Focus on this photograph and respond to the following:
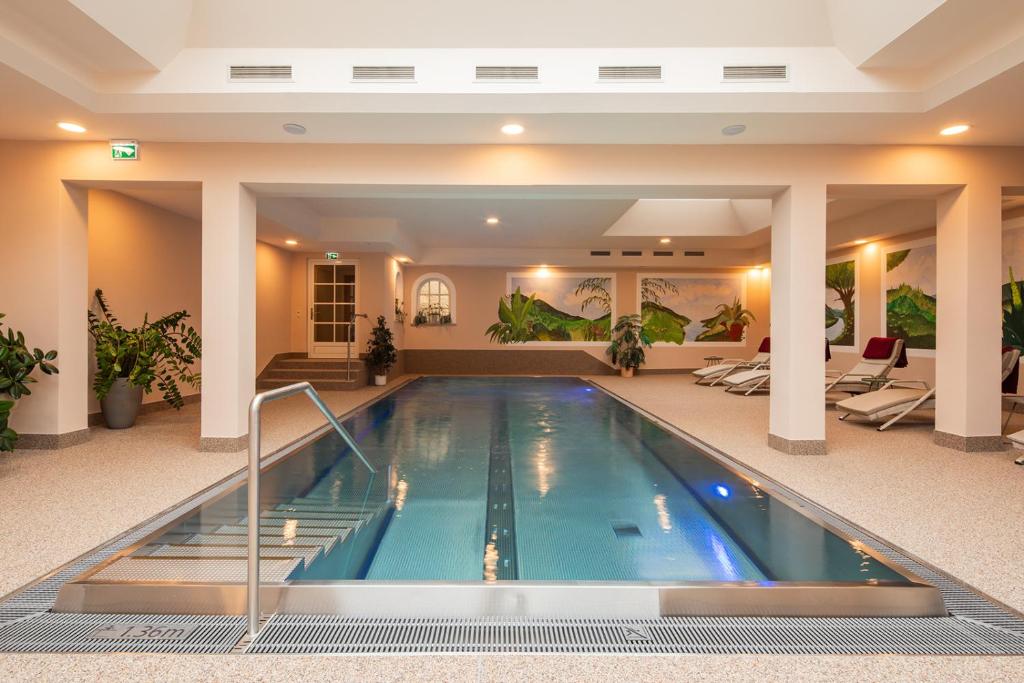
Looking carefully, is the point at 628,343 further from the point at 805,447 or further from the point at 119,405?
the point at 119,405

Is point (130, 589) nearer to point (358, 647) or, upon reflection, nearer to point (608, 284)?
point (358, 647)

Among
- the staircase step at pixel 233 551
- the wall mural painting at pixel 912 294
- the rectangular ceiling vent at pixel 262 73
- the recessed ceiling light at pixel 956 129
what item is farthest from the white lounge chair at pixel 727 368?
the staircase step at pixel 233 551

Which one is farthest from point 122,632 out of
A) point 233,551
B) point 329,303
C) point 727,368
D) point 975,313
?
point 727,368

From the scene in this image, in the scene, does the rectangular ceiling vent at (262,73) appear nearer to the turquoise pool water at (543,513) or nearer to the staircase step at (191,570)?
the turquoise pool water at (543,513)

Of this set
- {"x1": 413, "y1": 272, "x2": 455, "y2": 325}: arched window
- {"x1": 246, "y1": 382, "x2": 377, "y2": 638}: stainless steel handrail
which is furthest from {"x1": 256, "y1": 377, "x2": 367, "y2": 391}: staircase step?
{"x1": 246, "y1": 382, "x2": 377, "y2": 638}: stainless steel handrail

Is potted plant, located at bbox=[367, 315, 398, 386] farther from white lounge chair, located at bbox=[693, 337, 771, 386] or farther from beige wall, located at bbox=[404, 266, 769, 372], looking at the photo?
white lounge chair, located at bbox=[693, 337, 771, 386]

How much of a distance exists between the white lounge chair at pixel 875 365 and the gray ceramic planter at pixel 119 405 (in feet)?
30.6

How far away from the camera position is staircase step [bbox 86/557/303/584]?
2531 mm

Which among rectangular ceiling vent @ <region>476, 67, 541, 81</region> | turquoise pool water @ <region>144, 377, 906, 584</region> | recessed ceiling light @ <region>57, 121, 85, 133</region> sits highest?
rectangular ceiling vent @ <region>476, 67, 541, 81</region>

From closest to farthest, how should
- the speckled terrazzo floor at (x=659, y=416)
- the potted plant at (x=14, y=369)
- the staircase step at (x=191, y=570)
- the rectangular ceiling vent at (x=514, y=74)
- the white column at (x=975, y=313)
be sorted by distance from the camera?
1. the speckled terrazzo floor at (x=659, y=416)
2. the staircase step at (x=191, y=570)
3. the rectangular ceiling vent at (x=514, y=74)
4. the potted plant at (x=14, y=369)
5. the white column at (x=975, y=313)

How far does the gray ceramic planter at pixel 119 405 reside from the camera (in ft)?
21.1

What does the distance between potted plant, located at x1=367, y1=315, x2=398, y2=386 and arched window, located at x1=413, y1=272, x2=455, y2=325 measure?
297 cm

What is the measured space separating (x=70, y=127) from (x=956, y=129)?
776 cm

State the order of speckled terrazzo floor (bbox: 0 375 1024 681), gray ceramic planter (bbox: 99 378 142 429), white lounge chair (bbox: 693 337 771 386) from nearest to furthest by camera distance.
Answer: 1. speckled terrazzo floor (bbox: 0 375 1024 681)
2. gray ceramic planter (bbox: 99 378 142 429)
3. white lounge chair (bbox: 693 337 771 386)
